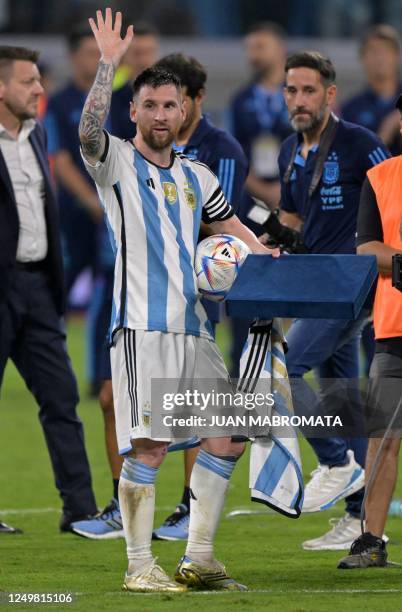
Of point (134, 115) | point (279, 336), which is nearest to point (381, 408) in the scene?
point (279, 336)

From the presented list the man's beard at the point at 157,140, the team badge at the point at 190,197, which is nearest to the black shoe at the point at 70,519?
the team badge at the point at 190,197

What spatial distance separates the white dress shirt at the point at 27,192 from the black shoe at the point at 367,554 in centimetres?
232

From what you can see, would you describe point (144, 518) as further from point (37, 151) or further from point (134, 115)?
point (37, 151)

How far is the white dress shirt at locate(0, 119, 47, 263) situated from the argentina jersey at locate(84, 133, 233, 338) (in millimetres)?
1621

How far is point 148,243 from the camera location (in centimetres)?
650

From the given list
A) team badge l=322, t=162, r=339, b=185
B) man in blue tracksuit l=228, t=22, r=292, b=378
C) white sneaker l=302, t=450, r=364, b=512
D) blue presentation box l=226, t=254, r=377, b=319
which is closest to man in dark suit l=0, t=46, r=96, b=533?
white sneaker l=302, t=450, r=364, b=512

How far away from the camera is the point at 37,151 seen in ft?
27.1

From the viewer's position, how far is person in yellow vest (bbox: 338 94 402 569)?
22.5ft

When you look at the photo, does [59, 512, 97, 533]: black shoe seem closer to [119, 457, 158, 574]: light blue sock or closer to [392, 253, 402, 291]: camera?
[119, 457, 158, 574]: light blue sock

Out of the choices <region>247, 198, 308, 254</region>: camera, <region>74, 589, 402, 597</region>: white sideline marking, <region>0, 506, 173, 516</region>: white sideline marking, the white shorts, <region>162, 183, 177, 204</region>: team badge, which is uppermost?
<region>162, 183, 177, 204</region>: team badge

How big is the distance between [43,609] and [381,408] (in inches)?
69.5

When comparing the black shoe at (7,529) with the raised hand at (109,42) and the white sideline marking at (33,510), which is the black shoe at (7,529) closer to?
the white sideline marking at (33,510)

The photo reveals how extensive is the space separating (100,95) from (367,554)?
221 centimetres

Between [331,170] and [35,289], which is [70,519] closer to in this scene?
[35,289]
